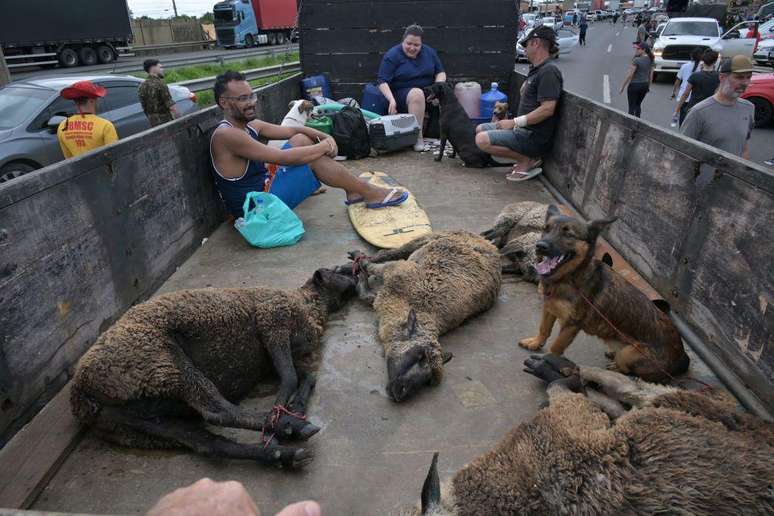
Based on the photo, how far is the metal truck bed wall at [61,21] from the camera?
2406 cm

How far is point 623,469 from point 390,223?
3.83m

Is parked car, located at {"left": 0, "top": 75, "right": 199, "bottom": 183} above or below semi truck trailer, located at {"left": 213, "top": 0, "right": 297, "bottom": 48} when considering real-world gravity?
below

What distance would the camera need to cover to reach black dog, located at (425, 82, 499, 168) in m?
7.89

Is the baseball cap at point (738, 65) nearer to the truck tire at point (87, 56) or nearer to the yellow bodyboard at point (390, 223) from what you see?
the yellow bodyboard at point (390, 223)

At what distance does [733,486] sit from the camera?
6.16 feet

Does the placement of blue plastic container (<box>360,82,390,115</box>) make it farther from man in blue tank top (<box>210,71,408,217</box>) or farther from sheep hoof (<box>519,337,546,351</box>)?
sheep hoof (<box>519,337,546,351</box>)

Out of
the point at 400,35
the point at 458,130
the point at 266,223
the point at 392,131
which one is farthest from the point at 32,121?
the point at 458,130

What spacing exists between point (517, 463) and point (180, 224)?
4083mm

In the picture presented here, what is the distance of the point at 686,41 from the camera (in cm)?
1988

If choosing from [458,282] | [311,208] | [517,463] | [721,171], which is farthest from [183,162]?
[721,171]

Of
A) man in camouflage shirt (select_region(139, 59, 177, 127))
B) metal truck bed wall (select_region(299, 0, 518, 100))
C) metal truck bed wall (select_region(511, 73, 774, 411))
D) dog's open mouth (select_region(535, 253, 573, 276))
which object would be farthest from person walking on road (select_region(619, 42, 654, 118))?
man in camouflage shirt (select_region(139, 59, 177, 127))

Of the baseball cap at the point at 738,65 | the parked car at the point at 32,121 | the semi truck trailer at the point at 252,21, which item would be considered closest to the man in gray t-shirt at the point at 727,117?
the baseball cap at the point at 738,65

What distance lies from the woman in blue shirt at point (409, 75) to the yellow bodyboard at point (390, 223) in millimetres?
3492

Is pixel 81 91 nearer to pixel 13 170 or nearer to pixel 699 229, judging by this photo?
pixel 13 170
